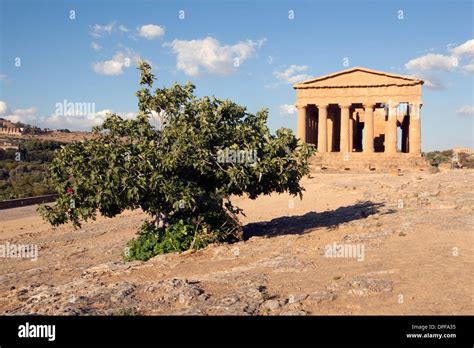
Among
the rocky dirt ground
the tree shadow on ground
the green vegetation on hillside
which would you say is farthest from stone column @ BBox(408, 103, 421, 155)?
the green vegetation on hillside

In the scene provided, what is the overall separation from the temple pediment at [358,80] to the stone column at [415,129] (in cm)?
269

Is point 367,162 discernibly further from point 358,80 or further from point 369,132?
point 358,80

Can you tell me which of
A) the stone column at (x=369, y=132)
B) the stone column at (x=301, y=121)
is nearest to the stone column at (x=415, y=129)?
the stone column at (x=369, y=132)

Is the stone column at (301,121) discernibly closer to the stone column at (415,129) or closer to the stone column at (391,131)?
the stone column at (391,131)

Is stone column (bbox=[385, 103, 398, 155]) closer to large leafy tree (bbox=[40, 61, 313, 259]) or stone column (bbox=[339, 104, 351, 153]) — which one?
stone column (bbox=[339, 104, 351, 153])

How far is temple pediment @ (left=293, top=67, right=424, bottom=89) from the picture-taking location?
49.5 meters

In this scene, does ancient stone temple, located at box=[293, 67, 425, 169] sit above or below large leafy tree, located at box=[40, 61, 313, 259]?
above

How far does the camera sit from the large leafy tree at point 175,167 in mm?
13945

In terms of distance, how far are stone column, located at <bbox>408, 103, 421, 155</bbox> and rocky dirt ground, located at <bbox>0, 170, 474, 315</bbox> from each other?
26617 mm

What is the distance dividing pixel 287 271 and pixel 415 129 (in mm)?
43043

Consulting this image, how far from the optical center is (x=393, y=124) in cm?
5053
